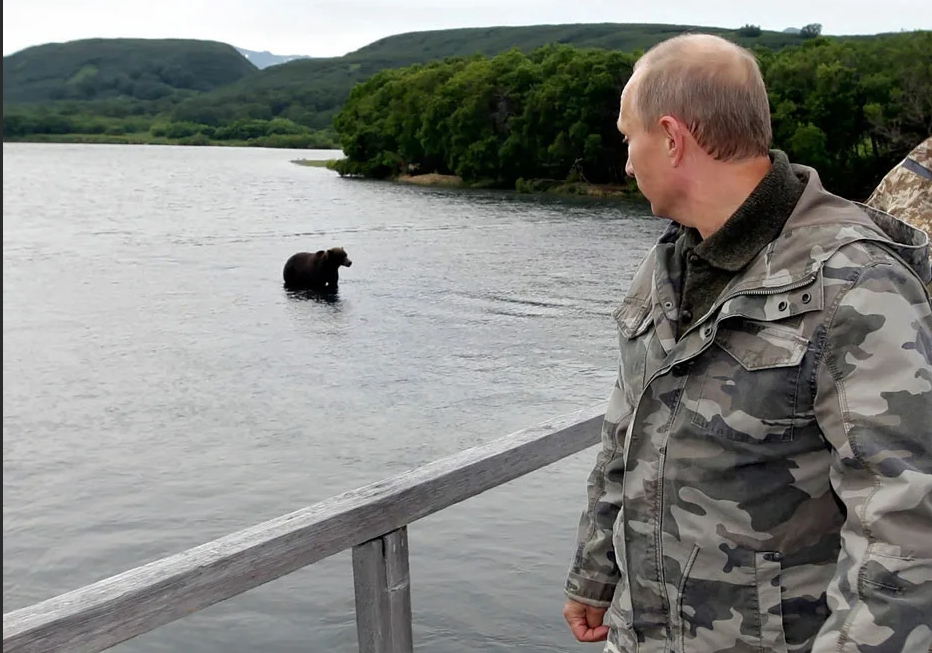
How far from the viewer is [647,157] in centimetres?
214

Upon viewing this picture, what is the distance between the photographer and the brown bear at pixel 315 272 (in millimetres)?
29578

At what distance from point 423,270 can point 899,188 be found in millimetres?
31619

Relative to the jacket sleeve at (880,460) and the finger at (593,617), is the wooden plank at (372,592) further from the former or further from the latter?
the jacket sleeve at (880,460)

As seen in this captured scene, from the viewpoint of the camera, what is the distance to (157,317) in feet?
84.2

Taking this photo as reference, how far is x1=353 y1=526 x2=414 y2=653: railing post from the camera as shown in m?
3.03

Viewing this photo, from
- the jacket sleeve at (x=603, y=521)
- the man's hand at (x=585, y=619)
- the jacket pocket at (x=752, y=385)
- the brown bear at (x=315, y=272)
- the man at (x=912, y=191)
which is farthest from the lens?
the brown bear at (x=315, y=272)

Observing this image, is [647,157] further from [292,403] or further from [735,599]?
[292,403]

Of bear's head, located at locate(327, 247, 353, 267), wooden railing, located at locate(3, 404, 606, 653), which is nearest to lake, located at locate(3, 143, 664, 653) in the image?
bear's head, located at locate(327, 247, 353, 267)

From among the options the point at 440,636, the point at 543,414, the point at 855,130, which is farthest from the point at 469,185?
the point at 440,636

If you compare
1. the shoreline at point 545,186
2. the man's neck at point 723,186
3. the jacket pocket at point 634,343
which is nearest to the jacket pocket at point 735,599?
the jacket pocket at point 634,343

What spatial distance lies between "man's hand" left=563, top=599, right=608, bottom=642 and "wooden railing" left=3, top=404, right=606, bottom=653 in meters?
0.62

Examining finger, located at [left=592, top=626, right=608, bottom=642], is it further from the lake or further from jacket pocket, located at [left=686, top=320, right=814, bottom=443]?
the lake

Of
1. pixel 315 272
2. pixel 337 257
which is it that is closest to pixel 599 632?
pixel 337 257

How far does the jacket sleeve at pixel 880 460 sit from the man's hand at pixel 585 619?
30.9 inches
